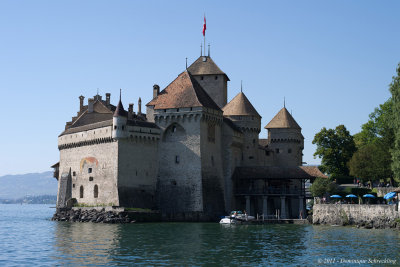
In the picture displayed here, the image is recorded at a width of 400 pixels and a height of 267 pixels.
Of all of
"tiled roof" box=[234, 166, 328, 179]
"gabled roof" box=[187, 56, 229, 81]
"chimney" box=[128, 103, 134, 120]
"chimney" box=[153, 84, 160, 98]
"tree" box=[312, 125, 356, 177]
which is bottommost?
"tiled roof" box=[234, 166, 328, 179]

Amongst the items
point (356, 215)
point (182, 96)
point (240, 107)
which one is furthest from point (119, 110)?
point (356, 215)

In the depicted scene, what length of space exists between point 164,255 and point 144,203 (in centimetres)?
2788

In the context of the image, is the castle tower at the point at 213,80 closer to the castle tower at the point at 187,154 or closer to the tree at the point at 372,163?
the castle tower at the point at 187,154

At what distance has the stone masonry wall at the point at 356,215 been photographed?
154 ft

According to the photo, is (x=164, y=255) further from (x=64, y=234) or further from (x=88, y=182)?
(x=88, y=182)

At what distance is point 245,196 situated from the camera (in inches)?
2504

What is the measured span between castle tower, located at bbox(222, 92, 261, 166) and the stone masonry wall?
52.1 ft

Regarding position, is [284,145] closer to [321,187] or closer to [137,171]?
[321,187]

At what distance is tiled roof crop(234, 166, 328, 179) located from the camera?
2459 inches

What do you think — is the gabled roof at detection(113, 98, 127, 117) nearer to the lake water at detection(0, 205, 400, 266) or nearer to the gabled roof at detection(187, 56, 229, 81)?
the lake water at detection(0, 205, 400, 266)

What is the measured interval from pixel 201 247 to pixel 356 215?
20148 mm

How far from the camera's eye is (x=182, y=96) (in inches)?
2391

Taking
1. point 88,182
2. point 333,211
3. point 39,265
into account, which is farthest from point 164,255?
point 88,182

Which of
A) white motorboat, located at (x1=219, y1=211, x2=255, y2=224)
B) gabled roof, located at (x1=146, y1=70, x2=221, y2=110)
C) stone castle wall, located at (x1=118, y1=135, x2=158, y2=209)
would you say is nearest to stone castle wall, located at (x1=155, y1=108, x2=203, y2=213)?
gabled roof, located at (x1=146, y1=70, x2=221, y2=110)
